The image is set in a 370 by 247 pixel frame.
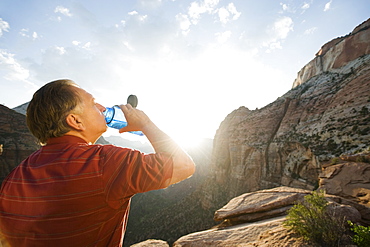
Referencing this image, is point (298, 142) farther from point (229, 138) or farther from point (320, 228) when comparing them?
point (320, 228)

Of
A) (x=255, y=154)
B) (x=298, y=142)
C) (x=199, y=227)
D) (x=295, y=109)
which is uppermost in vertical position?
(x=295, y=109)

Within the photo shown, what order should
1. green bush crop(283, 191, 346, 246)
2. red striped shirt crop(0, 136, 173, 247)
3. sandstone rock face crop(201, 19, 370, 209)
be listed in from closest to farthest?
red striped shirt crop(0, 136, 173, 247) → green bush crop(283, 191, 346, 246) → sandstone rock face crop(201, 19, 370, 209)

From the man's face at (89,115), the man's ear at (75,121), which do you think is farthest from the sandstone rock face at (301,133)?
the man's ear at (75,121)

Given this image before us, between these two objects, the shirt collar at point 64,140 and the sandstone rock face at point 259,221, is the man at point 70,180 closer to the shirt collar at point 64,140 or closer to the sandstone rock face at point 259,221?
the shirt collar at point 64,140

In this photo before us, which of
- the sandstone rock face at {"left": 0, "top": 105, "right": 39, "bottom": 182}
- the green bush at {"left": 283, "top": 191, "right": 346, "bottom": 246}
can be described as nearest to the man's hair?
the green bush at {"left": 283, "top": 191, "right": 346, "bottom": 246}

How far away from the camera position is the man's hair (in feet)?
3.95

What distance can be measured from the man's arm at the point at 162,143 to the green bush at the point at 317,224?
355cm

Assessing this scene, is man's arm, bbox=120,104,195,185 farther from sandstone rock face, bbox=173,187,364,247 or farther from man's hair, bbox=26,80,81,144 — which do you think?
sandstone rock face, bbox=173,187,364,247

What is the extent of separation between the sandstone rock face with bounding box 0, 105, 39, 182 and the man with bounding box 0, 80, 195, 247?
37.9 meters

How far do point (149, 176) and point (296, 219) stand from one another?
13.2 ft

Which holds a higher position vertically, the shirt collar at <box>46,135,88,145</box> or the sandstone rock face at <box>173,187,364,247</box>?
the shirt collar at <box>46,135,88,145</box>

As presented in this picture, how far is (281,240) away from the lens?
137 inches

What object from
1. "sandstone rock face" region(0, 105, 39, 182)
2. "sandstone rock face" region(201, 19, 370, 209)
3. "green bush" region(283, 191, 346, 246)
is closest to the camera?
"green bush" region(283, 191, 346, 246)

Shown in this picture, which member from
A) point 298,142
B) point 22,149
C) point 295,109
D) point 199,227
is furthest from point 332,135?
point 22,149
